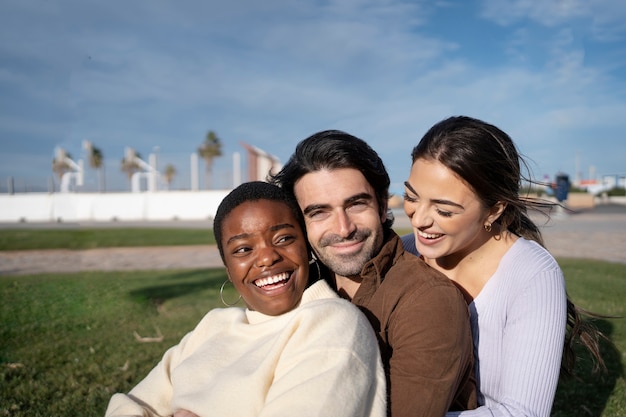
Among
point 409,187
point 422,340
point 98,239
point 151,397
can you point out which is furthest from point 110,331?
point 98,239

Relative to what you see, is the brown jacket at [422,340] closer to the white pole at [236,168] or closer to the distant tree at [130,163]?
the white pole at [236,168]

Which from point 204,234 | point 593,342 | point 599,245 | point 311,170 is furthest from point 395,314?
point 204,234

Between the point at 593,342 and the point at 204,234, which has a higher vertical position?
the point at 593,342

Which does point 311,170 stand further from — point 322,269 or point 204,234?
point 204,234

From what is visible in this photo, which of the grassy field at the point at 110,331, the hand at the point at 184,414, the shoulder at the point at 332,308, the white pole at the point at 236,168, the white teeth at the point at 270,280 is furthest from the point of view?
the white pole at the point at 236,168

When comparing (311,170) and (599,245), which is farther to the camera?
(599,245)

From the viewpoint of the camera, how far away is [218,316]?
248cm

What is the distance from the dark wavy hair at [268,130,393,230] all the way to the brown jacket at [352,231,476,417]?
1.83ft

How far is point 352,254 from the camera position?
2643 mm

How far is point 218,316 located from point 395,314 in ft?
2.65

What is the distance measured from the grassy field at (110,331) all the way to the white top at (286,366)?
8.69 feet

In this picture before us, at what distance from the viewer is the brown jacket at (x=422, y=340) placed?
6.53 feet

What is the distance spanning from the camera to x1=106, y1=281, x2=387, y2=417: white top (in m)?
1.81

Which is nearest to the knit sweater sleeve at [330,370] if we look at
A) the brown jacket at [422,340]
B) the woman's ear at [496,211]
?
the brown jacket at [422,340]
